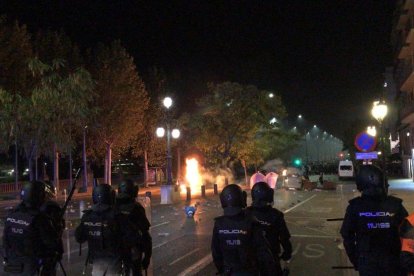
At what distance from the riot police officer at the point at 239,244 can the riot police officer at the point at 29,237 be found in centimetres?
196

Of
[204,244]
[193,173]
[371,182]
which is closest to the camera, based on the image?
[371,182]

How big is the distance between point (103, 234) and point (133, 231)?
0.44m

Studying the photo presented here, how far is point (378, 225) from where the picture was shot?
461 centimetres

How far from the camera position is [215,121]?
39125 millimetres

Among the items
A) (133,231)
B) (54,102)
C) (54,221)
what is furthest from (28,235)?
(54,102)

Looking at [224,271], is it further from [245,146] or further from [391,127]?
[391,127]

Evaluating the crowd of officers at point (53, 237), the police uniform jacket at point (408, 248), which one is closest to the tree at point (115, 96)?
the crowd of officers at point (53, 237)

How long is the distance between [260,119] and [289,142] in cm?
746

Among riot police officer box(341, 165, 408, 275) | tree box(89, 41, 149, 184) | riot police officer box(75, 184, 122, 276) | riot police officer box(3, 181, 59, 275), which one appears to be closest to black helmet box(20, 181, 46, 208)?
riot police officer box(3, 181, 59, 275)

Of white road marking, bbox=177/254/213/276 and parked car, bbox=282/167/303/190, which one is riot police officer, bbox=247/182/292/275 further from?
parked car, bbox=282/167/303/190

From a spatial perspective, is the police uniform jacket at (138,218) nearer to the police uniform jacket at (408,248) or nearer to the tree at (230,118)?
the police uniform jacket at (408,248)

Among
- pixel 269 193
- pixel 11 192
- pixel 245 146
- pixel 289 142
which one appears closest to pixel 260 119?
pixel 245 146

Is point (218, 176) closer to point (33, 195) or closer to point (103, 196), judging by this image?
point (103, 196)

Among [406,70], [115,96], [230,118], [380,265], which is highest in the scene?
[406,70]
